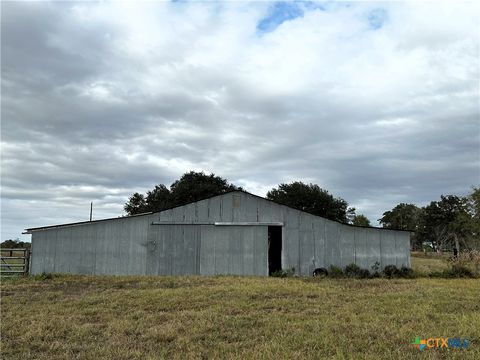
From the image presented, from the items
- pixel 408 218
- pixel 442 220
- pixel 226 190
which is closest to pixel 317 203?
pixel 226 190

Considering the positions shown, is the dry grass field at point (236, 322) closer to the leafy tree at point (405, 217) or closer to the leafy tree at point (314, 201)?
the leafy tree at point (314, 201)

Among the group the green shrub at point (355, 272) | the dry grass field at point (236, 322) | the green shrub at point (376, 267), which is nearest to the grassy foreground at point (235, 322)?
the dry grass field at point (236, 322)

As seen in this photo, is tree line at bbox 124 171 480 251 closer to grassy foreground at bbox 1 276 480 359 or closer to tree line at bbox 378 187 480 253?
tree line at bbox 378 187 480 253

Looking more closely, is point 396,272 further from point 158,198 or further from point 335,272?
point 158,198

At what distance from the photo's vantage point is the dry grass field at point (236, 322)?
6719 millimetres

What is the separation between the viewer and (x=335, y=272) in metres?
20.0

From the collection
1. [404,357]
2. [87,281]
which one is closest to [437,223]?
[87,281]

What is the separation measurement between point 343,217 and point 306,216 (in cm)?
3810

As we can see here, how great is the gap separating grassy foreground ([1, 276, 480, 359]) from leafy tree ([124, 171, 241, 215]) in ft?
122

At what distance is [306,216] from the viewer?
68.2ft

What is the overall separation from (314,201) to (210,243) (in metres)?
36.2

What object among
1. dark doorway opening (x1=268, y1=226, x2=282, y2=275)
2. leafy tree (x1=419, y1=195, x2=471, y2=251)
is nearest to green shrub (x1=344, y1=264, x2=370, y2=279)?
dark doorway opening (x1=268, y1=226, x2=282, y2=275)

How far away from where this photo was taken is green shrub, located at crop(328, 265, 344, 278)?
19.9 meters

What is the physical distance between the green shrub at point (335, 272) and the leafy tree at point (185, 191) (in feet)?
96.7
